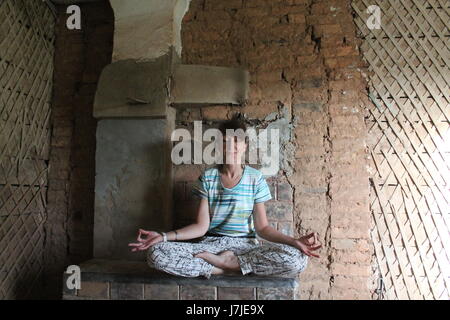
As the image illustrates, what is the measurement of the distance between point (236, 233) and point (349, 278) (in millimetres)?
711

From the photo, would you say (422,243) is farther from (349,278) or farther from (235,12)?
(235,12)

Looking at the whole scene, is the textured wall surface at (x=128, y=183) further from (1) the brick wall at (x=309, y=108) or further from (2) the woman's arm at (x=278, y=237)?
(2) the woman's arm at (x=278, y=237)

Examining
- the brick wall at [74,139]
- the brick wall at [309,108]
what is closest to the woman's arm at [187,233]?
the brick wall at [309,108]

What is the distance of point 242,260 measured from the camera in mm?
1603

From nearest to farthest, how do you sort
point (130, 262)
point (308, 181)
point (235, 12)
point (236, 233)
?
point (236, 233), point (130, 262), point (308, 181), point (235, 12)

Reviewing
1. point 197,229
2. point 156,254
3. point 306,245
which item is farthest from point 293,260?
point 156,254

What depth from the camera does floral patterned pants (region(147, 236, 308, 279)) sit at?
154cm

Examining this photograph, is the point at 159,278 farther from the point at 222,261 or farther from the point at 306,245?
the point at 306,245

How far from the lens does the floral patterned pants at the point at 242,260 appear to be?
1539 millimetres

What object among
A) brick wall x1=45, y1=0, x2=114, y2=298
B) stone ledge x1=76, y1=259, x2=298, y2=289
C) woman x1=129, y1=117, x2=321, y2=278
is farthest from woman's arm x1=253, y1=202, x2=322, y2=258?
brick wall x1=45, y1=0, x2=114, y2=298

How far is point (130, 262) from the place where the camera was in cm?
193

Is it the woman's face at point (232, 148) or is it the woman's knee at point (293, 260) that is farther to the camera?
the woman's face at point (232, 148)

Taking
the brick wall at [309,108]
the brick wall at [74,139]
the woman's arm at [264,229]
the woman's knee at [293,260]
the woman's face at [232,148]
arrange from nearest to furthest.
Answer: the woman's knee at [293,260]
the woman's arm at [264,229]
the woman's face at [232,148]
the brick wall at [309,108]
the brick wall at [74,139]
